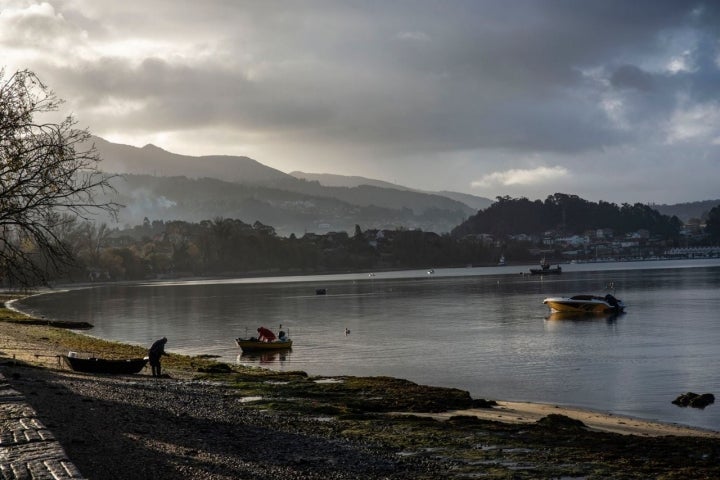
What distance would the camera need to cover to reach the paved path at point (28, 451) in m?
14.0

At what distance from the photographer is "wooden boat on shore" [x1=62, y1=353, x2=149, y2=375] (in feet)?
126

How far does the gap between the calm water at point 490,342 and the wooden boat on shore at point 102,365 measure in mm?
13755

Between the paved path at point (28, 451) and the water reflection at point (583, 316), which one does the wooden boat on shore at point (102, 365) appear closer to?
the paved path at point (28, 451)

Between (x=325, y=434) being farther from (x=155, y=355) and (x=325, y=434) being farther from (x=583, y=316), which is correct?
(x=583, y=316)

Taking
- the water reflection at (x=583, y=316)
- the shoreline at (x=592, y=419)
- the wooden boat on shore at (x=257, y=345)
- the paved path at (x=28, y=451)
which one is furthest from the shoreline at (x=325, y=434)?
the water reflection at (x=583, y=316)

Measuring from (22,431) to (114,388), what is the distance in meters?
14.7

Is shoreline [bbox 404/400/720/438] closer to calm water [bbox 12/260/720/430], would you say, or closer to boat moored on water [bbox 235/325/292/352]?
calm water [bbox 12/260/720/430]

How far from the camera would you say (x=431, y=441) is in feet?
81.3

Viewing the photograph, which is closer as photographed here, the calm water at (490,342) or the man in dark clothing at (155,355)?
the man in dark clothing at (155,355)

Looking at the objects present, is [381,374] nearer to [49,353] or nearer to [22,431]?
[49,353]

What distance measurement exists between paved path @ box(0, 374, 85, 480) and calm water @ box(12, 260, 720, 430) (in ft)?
86.5

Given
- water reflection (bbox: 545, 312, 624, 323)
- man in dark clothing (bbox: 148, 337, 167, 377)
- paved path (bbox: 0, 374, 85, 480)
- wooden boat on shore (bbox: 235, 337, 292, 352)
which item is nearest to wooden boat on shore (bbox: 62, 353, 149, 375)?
man in dark clothing (bbox: 148, 337, 167, 377)

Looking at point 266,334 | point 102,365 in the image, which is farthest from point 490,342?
point 102,365

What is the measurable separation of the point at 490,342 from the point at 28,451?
5625 cm
